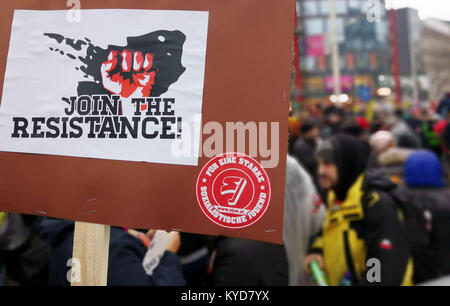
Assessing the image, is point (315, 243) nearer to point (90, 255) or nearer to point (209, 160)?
point (209, 160)

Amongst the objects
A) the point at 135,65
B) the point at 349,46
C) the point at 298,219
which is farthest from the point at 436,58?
the point at 135,65

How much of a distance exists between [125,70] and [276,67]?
0.59 m

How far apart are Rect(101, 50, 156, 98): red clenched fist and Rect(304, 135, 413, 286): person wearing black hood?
52.8 inches

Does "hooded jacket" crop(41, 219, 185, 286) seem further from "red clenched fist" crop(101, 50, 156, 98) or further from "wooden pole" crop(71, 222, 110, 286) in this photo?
"red clenched fist" crop(101, 50, 156, 98)

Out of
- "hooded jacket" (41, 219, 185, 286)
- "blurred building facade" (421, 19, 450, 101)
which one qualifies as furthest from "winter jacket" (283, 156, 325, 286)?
"blurred building facade" (421, 19, 450, 101)

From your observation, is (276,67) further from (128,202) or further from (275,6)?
(128,202)

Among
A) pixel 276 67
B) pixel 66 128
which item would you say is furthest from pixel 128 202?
pixel 276 67

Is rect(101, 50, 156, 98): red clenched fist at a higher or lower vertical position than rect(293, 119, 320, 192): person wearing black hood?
lower

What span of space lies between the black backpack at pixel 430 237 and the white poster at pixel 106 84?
2.40 metres

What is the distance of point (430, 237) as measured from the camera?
3.57m

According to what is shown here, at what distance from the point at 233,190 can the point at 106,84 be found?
65cm

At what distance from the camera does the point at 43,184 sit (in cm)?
162

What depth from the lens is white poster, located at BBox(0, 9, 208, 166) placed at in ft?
5.14

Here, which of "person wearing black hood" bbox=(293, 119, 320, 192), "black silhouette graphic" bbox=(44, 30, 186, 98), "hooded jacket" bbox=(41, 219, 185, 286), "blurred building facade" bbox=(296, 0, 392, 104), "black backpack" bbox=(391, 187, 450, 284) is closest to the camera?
"black silhouette graphic" bbox=(44, 30, 186, 98)
